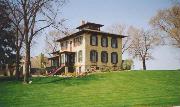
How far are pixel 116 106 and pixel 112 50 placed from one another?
35.0 metres

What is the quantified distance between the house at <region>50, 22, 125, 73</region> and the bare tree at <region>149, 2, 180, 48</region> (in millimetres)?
12041

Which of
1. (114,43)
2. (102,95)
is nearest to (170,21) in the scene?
(114,43)

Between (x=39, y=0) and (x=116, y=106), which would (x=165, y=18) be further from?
(x=116, y=106)

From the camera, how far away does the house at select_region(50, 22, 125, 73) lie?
160 ft

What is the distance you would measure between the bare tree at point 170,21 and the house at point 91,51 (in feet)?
39.5

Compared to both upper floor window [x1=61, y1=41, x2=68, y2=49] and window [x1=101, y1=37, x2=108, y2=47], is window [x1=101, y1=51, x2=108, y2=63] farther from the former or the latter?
upper floor window [x1=61, y1=41, x2=68, y2=49]

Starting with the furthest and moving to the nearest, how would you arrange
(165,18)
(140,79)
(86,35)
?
1. (165,18)
2. (86,35)
3. (140,79)

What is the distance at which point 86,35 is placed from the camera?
4897 cm

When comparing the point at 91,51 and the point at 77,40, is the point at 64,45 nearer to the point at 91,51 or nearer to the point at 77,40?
the point at 77,40

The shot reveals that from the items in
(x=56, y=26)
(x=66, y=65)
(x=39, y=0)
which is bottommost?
(x=66, y=65)

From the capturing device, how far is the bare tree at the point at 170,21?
55.8 metres

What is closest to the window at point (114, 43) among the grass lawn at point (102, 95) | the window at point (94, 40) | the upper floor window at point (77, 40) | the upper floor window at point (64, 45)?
the window at point (94, 40)

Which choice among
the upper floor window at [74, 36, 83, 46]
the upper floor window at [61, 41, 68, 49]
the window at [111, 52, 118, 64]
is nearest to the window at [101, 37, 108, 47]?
the window at [111, 52, 118, 64]

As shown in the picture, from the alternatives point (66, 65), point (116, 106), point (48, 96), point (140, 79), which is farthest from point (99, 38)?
point (116, 106)
